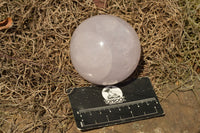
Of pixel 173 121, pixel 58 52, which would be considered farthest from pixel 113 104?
pixel 58 52

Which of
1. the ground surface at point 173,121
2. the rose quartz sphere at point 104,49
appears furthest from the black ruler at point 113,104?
the rose quartz sphere at point 104,49

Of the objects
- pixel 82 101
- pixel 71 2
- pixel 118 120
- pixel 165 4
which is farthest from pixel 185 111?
pixel 71 2

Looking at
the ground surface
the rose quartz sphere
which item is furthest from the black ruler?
the rose quartz sphere

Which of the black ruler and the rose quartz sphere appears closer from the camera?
the rose quartz sphere

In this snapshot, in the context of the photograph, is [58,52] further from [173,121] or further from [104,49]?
[173,121]

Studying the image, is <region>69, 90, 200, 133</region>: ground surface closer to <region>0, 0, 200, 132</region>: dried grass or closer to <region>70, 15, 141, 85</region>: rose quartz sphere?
<region>0, 0, 200, 132</region>: dried grass

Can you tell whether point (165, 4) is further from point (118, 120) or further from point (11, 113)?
point (11, 113)

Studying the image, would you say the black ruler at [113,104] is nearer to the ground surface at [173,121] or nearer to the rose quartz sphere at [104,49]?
the ground surface at [173,121]

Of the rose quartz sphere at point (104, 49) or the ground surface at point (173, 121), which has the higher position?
the rose quartz sphere at point (104, 49)
